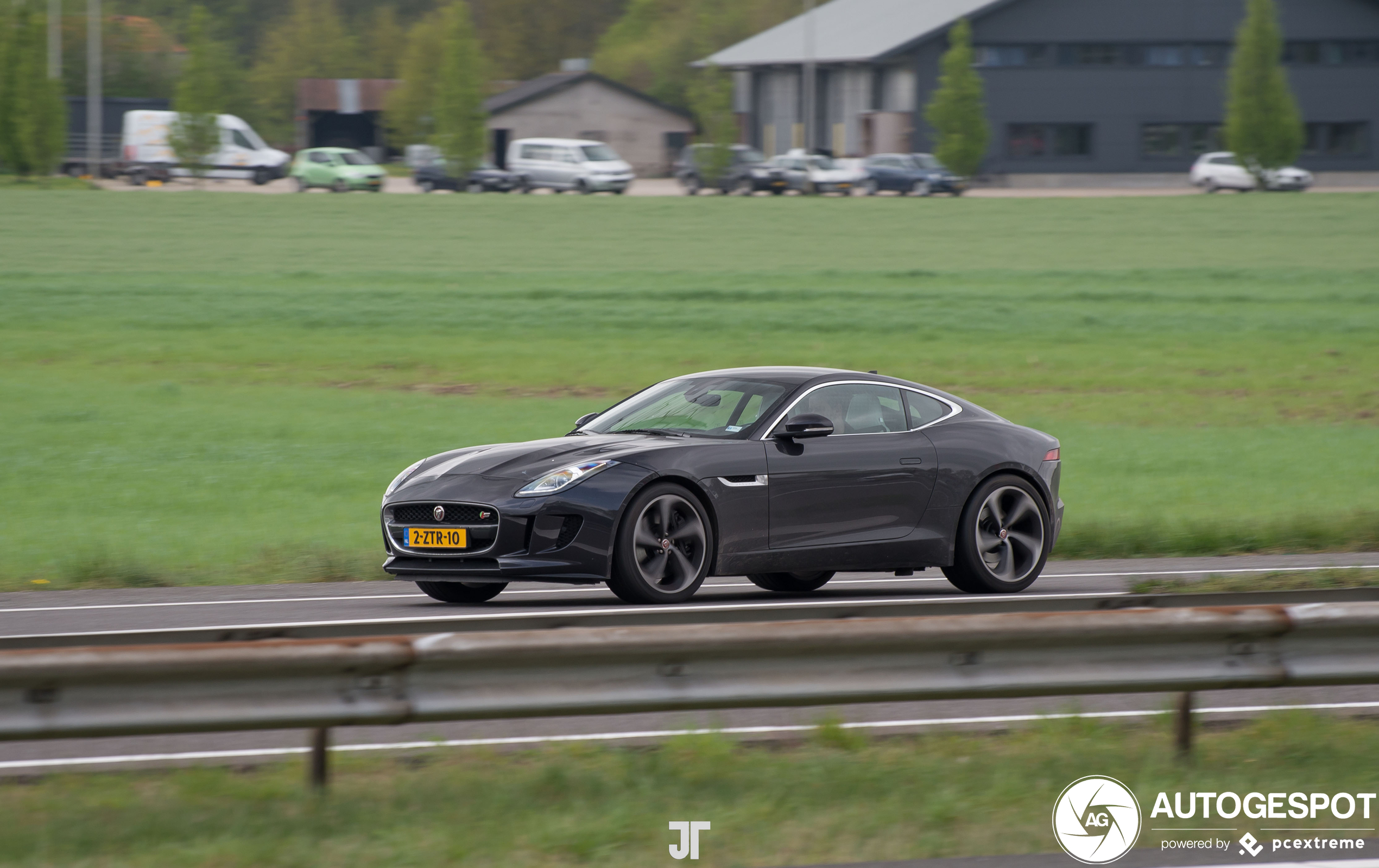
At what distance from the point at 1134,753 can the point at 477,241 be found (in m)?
39.2

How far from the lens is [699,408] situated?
36.9 feet

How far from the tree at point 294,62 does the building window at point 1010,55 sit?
47415mm

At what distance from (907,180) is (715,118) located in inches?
280

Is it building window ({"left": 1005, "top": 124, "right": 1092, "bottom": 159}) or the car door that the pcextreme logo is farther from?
building window ({"left": 1005, "top": 124, "right": 1092, "bottom": 159})

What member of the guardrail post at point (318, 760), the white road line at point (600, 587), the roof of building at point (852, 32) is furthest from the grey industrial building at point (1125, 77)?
the guardrail post at point (318, 760)

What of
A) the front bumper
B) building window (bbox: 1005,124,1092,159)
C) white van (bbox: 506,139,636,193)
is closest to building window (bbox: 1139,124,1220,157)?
building window (bbox: 1005,124,1092,159)

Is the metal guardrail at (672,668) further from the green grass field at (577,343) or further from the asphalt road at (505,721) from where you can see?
the green grass field at (577,343)

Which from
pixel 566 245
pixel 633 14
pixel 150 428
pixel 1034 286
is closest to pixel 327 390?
pixel 150 428

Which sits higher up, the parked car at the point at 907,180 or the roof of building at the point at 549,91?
→ the roof of building at the point at 549,91

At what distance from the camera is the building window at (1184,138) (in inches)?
3095

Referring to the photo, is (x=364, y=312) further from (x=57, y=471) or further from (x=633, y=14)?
(x=633, y=14)

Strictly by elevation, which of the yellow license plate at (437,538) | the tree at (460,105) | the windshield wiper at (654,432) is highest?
the tree at (460,105)

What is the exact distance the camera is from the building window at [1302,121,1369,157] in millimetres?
79562

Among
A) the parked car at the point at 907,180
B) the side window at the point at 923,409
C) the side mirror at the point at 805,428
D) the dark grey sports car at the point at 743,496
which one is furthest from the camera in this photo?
the parked car at the point at 907,180
